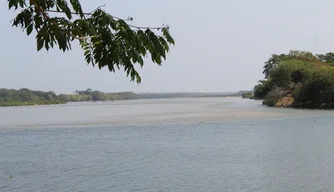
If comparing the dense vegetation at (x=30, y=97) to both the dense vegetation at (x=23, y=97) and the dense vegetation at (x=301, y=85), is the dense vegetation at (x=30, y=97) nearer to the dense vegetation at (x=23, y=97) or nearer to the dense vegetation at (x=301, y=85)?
the dense vegetation at (x=23, y=97)

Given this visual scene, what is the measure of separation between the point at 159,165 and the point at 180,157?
161 cm

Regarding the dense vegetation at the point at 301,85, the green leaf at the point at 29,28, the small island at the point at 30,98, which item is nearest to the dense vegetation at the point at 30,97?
the small island at the point at 30,98

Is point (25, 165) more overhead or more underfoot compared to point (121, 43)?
more underfoot

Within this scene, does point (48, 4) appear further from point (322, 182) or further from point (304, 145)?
point (304, 145)

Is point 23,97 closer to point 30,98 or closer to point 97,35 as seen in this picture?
point 30,98

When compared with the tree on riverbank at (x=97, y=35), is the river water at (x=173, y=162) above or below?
below

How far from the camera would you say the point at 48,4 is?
118 inches

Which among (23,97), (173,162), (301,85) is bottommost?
(173,162)

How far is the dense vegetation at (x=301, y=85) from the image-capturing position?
44969 millimetres

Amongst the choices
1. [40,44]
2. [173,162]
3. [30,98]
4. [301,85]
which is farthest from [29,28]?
[30,98]

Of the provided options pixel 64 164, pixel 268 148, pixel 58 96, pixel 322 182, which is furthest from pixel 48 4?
pixel 58 96

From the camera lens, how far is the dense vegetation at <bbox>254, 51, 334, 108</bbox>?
4497 centimetres

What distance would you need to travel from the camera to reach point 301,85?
50.7m

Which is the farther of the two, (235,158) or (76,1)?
→ (235,158)
